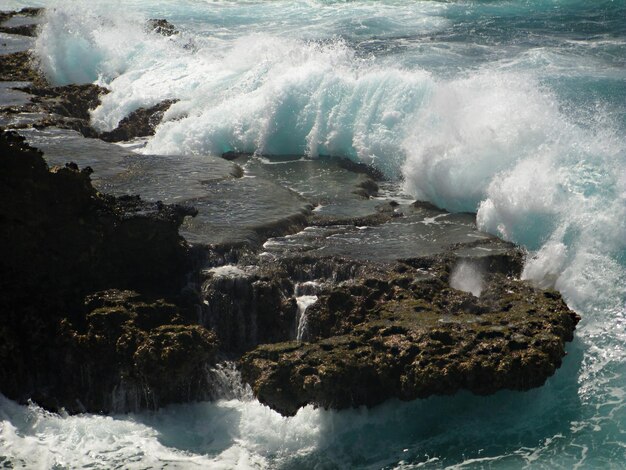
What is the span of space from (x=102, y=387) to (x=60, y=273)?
164 cm

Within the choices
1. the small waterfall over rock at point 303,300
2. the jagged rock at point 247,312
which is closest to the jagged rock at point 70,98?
the jagged rock at point 247,312

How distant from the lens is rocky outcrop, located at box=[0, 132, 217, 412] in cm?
1152

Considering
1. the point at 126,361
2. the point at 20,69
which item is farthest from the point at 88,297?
the point at 20,69

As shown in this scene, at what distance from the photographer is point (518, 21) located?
30.9 m

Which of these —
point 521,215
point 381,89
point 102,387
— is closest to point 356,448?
point 102,387

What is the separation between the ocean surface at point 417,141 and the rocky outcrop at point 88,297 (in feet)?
1.46

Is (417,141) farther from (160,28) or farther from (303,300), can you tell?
(160,28)

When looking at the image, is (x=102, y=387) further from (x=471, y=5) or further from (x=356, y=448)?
(x=471, y=5)

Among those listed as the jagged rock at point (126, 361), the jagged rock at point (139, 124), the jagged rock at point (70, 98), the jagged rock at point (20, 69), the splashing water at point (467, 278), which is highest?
the jagged rock at point (20, 69)

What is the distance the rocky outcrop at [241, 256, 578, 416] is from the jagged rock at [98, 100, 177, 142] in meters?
9.00

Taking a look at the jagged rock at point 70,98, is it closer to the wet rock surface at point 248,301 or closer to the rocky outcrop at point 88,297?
the wet rock surface at point 248,301

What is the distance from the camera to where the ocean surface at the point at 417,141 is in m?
10.7

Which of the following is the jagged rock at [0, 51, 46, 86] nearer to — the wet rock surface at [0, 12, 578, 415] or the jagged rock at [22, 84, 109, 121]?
the jagged rock at [22, 84, 109, 121]

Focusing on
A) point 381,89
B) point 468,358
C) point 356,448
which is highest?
point 381,89
